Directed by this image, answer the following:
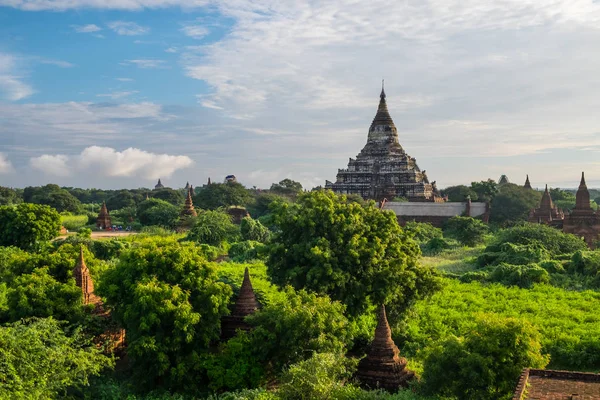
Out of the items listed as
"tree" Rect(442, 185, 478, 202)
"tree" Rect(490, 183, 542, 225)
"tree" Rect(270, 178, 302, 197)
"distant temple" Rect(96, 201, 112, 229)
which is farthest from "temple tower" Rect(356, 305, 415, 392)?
"tree" Rect(270, 178, 302, 197)

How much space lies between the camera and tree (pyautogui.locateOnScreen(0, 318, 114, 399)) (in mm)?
14648

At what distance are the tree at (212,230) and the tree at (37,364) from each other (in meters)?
Answer: 32.7

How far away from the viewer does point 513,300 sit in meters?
29.8

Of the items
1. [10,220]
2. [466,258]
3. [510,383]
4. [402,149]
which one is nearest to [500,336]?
[510,383]

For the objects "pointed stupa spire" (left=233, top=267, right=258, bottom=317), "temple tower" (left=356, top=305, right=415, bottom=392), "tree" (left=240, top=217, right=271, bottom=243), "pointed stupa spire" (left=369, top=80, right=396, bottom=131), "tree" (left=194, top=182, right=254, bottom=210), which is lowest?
"temple tower" (left=356, top=305, right=415, bottom=392)

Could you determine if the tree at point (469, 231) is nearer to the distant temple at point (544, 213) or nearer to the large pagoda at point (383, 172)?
the distant temple at point (544, 213)

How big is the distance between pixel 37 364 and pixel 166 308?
13.0 feet

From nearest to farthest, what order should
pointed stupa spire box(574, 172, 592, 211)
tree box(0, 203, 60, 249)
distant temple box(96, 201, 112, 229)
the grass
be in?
1. the grass
2. tree box(0, 203, 60, 249)
3. pointed stupa spire box(574, 172, 592, 211)
4. distant temple box(96, 201, 112, 229)

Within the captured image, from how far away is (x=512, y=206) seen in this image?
70.2m

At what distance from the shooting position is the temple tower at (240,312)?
20.3 m

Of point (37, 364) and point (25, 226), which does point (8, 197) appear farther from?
point (37, 364)

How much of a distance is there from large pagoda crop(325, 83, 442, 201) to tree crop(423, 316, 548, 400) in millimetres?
62467

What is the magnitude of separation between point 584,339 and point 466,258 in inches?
896

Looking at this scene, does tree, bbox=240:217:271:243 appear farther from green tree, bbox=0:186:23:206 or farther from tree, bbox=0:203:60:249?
green tree, bbox=0:186:23:206
